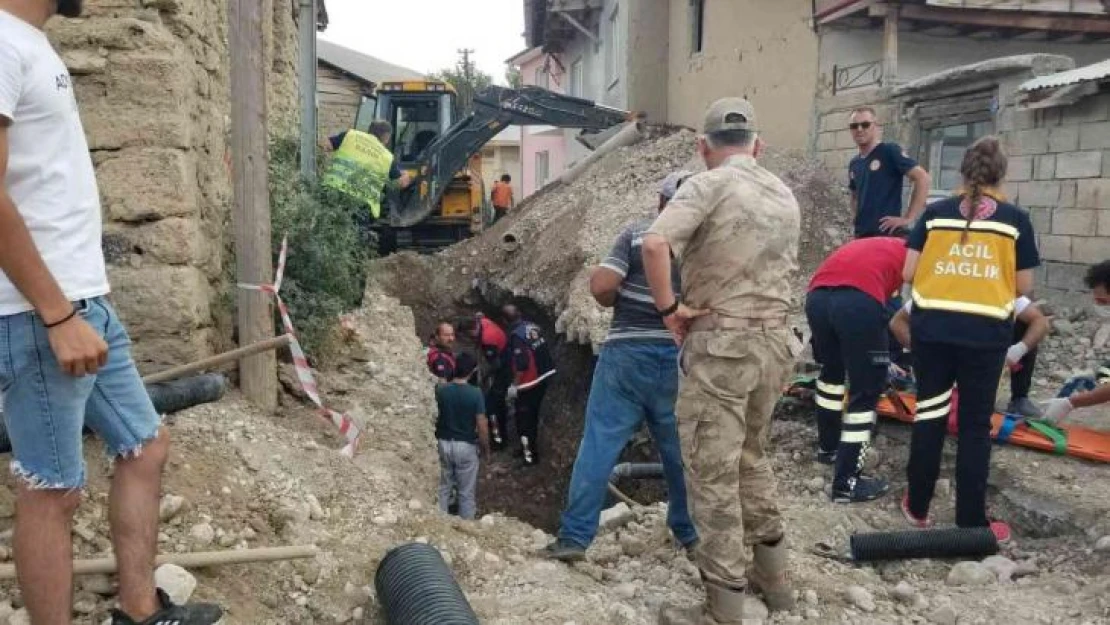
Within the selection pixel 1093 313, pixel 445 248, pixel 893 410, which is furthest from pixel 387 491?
pixel 445 248

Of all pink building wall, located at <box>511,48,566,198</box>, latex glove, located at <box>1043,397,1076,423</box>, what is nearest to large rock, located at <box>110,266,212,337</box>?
latex glove, located at <box>1043,397,1076,423</box>

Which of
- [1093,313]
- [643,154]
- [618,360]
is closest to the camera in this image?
[618,360]

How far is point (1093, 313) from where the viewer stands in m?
7.35

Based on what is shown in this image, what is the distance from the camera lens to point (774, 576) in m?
3.42

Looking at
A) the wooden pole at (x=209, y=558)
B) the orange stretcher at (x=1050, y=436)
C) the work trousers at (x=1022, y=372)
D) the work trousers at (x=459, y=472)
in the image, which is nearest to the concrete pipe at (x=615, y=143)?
the work trousers at (x=459, y=472)

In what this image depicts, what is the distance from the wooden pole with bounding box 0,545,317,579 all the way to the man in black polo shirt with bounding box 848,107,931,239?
502 cm

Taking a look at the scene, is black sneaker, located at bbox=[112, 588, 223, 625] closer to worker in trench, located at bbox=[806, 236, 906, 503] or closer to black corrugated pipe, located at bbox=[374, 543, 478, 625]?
black corrugated pipe, located at bbox=[374, 543, 478, 625]

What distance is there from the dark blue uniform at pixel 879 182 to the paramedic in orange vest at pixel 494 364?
13.2 ft

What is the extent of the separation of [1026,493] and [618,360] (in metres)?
2.53

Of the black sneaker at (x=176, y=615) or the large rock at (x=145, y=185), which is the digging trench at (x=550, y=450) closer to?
the large rock at (x=145, y=185)

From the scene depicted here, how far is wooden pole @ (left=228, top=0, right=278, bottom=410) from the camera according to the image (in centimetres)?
443

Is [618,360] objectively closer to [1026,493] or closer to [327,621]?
[327,621]

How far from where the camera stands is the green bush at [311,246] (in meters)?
5.35

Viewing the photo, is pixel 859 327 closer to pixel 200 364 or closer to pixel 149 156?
pixel 200 364
